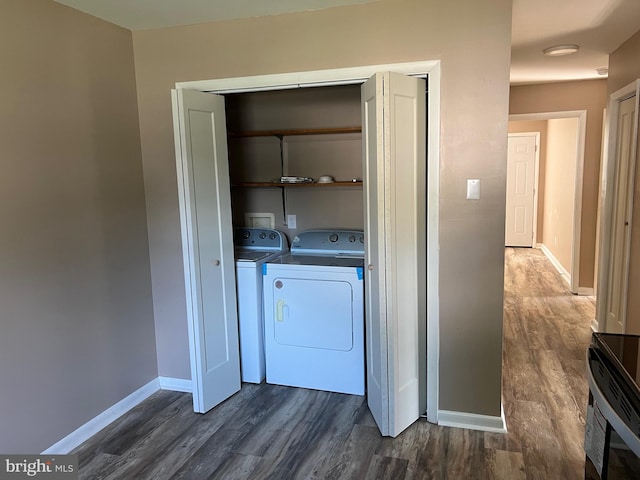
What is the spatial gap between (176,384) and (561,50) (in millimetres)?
3861

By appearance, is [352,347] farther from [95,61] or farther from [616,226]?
[616,226]

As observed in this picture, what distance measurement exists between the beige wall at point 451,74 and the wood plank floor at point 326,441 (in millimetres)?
262

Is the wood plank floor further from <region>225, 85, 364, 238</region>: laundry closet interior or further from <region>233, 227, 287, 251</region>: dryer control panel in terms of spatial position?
<region>225, 85, 364, 238</region>: laundry closet interior

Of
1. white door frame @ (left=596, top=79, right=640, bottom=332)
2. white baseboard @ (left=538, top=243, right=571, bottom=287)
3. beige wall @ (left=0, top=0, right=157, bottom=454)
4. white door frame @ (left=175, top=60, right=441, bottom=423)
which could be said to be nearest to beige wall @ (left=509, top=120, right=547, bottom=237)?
white baseboard @ (left=538, top=243, right=571, bottom=287)

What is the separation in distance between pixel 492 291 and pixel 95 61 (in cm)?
253

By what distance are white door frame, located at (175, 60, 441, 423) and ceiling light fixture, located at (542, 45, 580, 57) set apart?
6.30 ft

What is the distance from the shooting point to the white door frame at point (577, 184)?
5.13m

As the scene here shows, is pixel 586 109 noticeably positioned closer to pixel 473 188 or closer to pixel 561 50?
pixel 561 50

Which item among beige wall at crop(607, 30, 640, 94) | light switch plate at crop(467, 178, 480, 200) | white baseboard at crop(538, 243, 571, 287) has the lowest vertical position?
white baseboard at crop(538, 243, 571, 287)

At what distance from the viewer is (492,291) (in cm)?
245

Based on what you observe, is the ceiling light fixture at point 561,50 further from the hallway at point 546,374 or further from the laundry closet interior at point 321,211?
the hallway at point 546,374

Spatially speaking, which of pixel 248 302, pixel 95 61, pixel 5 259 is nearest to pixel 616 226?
pixel 248 302

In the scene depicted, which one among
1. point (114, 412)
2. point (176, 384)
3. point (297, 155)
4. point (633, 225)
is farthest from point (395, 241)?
point (633, 225)

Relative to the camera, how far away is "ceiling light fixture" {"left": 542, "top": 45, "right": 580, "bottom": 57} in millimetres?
3641
